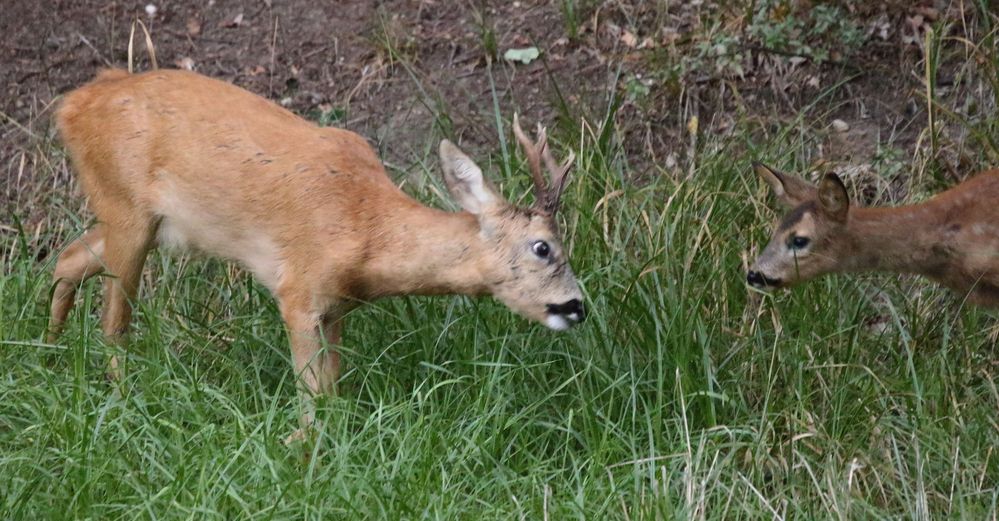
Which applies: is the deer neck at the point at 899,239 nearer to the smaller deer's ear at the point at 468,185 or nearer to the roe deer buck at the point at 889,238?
the roe deer buck at the point at 889,238

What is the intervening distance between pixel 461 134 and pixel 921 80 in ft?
8.08

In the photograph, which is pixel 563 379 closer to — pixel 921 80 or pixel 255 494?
pixel 255 494

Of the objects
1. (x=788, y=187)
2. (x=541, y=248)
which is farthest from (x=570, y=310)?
(x=788, y=187)

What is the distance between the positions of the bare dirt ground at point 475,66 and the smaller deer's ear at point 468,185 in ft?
5.19

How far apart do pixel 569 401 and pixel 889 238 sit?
1549 mm

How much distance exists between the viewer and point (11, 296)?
623 centimetres

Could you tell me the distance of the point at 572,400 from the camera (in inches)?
224

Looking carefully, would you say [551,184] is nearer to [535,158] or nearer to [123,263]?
[535,158]

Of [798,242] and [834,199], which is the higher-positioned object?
[834,199]

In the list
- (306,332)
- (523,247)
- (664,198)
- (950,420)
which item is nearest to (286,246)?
(306,332)

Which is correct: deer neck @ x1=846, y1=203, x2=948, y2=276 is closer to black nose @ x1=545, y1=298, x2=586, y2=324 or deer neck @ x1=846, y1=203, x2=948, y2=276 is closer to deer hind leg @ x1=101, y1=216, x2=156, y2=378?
black nose @ x1=545, y1=298, x2=586, y2=324

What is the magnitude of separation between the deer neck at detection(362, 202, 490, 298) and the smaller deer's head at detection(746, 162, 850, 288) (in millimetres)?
1251

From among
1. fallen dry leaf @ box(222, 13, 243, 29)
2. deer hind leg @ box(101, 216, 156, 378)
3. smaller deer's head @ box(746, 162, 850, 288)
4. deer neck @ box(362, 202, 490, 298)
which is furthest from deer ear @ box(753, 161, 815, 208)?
fallen dry leaf @ box(222, 13, 243, 29)

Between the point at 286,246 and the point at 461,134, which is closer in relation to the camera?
the point at 286,246
